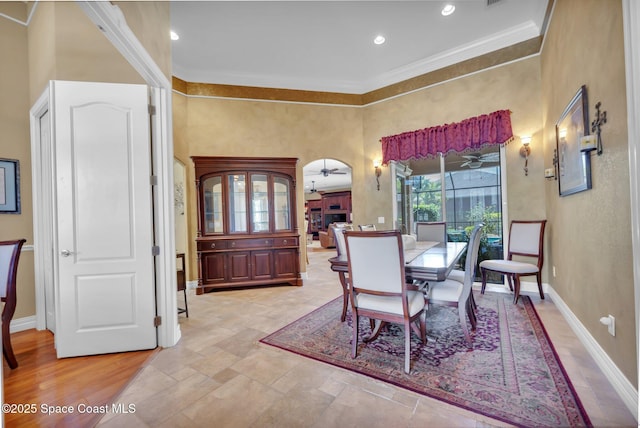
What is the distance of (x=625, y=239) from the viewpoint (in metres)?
1.74

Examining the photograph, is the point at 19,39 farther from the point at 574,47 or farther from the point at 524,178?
the point at 524,178

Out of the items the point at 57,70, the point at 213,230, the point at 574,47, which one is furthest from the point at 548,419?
the point at 57,70

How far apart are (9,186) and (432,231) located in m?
5.09

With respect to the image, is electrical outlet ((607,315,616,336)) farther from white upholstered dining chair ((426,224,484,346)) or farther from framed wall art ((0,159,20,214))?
framed wall art ((0,159,20,214))

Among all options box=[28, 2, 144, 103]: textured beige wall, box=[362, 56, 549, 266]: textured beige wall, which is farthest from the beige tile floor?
box=[28, 2, 144, 103]: textured beige wall

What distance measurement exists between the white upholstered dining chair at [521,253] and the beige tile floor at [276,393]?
70cm

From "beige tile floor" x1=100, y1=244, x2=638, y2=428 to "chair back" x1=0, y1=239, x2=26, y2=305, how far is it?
4.10ft

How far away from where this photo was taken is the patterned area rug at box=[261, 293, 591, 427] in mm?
1688

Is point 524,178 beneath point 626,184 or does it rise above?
above

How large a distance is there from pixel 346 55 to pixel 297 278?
3.65 m

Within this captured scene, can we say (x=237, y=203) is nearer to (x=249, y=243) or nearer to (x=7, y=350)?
(x=249, y=243)

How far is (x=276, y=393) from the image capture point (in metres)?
1.86

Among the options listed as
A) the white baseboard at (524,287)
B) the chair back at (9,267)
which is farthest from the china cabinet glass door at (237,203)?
the white baseboard at (524,287)

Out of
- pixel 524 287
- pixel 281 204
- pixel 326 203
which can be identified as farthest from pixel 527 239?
pixel 326 203
